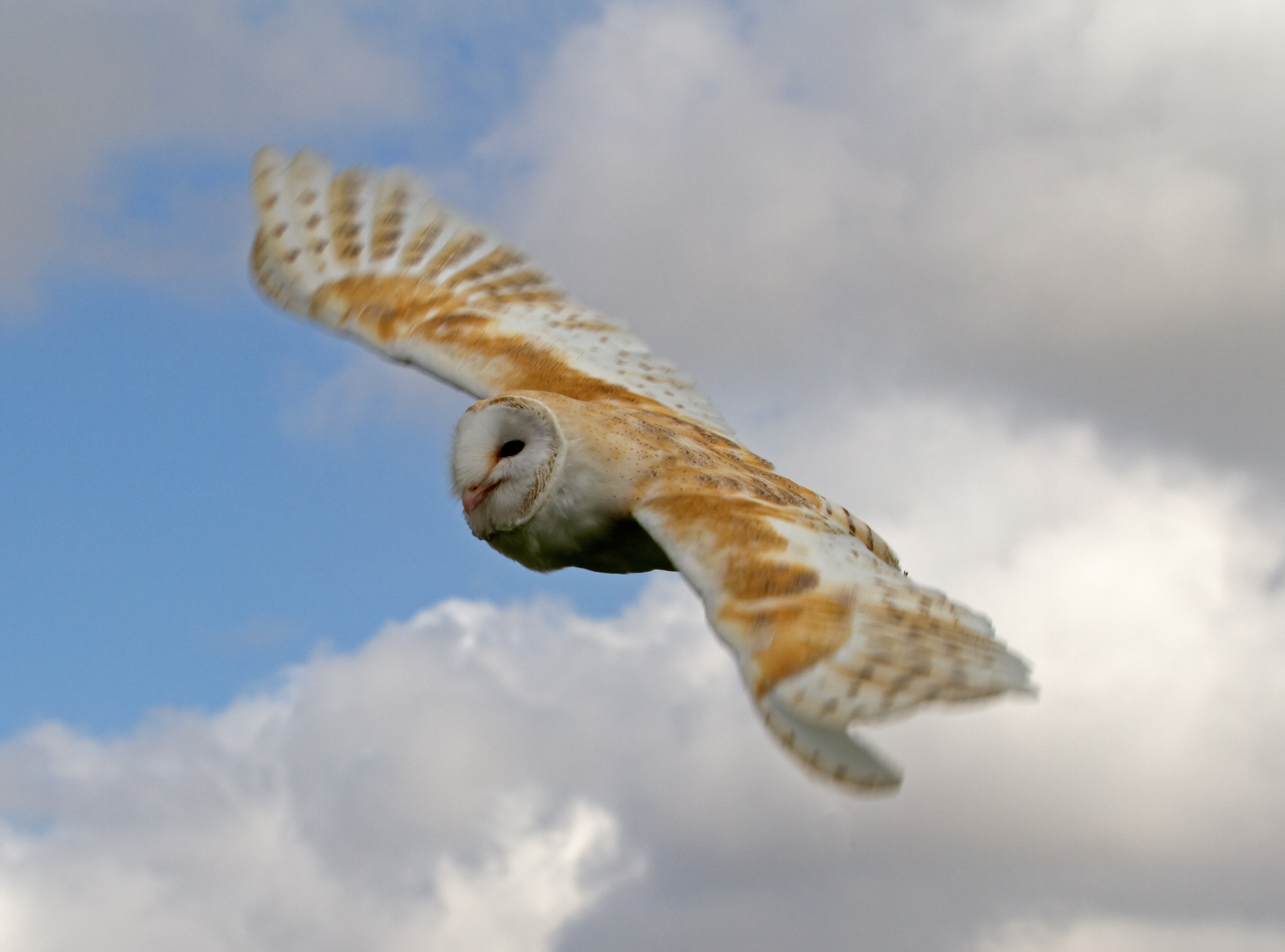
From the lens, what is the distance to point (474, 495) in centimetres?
747

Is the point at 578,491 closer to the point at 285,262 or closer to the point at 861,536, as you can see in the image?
the point at 861,536

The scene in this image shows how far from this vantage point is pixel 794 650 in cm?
554

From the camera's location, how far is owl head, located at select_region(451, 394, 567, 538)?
7180 mm

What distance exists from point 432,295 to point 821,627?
193 inches

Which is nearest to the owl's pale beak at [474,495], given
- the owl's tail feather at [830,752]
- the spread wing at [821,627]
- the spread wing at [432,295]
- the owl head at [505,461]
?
the owl head at [505,461]

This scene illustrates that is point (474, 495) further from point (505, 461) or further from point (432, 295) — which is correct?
point (432, 295)

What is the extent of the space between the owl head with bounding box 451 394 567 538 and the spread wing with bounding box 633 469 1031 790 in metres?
0.65

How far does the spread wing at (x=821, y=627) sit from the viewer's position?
5.31 meters

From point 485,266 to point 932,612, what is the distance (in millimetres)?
5315

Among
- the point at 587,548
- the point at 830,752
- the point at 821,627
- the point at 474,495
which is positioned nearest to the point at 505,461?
the point at 474,495

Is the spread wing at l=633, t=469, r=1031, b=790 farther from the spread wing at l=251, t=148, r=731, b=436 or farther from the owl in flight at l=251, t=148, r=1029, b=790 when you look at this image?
the spread wing at l=251, t=148, r=731, b=436

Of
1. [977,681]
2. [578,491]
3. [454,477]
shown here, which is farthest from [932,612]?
[454,477]

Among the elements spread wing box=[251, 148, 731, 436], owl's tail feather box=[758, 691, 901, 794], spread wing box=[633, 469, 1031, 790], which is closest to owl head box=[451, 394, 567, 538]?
spread wing box=[633, 469, 1031, 790]

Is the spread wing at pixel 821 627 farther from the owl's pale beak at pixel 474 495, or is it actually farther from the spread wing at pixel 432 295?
the spread wing at pixel 432 295
